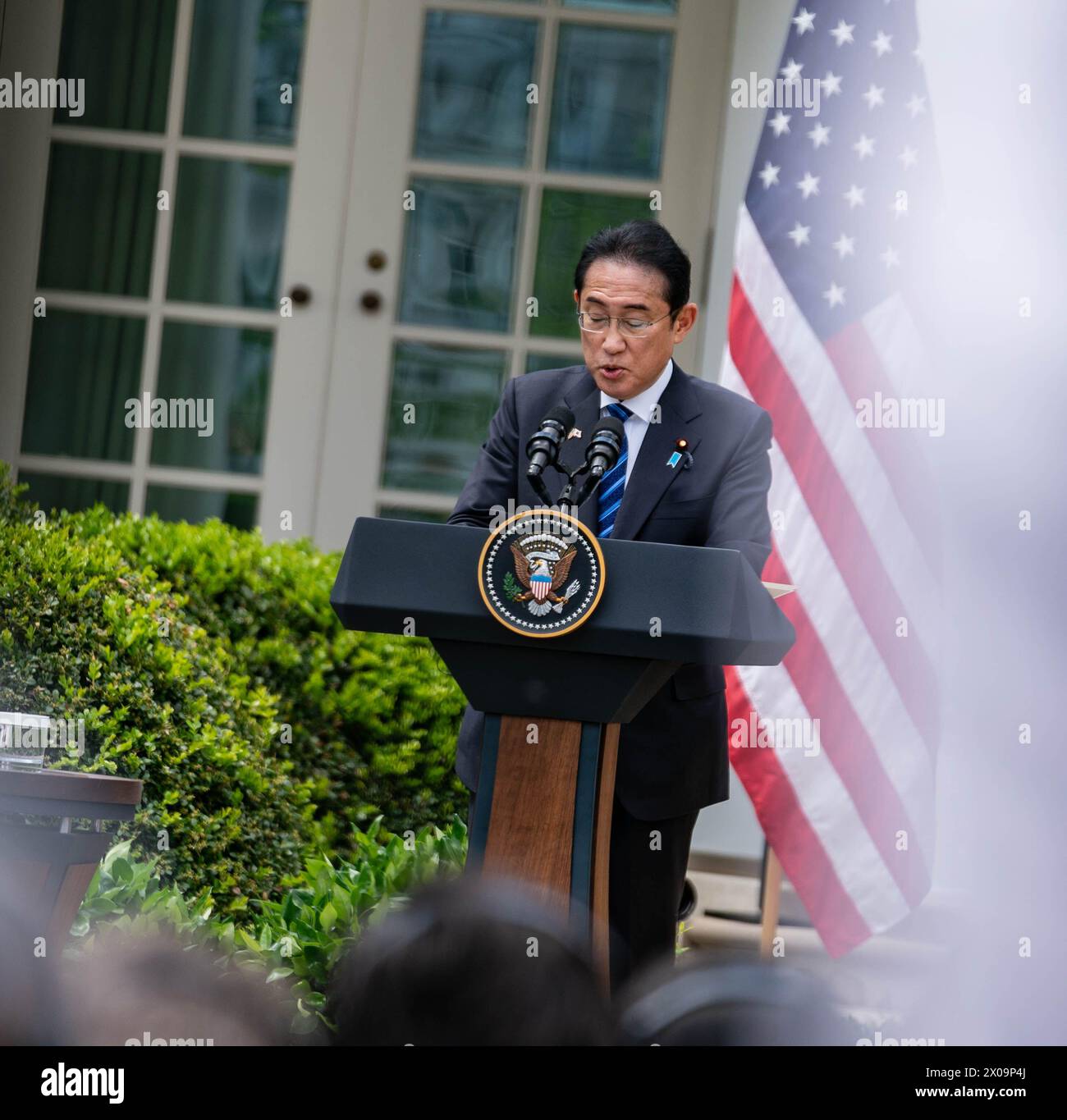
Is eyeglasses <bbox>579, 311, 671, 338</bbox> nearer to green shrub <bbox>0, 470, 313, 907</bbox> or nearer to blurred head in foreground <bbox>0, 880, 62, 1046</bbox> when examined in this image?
blurred head in foreground <bbox>0, 880, 62, 1046</bbox>

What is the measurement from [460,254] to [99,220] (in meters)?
1.44

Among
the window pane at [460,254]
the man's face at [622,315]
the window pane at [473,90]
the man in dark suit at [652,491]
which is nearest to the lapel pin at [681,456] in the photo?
the man in dark suit at [652,491]

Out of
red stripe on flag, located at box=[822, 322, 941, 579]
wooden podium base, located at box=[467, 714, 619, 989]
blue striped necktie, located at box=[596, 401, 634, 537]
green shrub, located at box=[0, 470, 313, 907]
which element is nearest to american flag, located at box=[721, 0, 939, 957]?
red stripe on flag, located at box=[822, 322, 941, 579]

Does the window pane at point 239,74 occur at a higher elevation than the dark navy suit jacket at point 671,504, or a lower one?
higher

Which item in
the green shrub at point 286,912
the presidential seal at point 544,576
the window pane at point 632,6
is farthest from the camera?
the window pane at point 632,6

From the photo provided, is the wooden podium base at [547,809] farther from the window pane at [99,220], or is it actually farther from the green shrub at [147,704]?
the window pane at [99,220]

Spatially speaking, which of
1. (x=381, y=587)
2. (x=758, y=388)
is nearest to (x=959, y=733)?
(x=758, y=388)

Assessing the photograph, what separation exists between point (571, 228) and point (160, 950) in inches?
173

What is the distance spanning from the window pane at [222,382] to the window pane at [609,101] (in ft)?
4.65

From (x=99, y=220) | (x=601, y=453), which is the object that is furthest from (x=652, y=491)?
(x=99, y=220)

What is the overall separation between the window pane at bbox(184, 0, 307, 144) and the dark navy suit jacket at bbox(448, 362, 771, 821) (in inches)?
136

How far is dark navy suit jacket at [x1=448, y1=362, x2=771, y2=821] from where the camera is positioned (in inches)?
104

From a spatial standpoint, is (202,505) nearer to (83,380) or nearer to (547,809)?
(83,380)

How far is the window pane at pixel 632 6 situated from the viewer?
18.8ft
